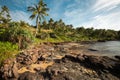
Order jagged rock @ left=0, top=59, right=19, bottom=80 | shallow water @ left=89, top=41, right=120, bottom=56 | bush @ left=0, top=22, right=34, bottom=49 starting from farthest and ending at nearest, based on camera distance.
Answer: shallow water @ left=89, top=41, right=120, bottom=56 < bush @ left=0, top=22, right=34, bottom=49 < jagged rock @ left=0, top=59, right=19, bottom=80

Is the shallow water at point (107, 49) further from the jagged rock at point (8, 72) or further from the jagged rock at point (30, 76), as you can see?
the jagged rock at point (8, 72)

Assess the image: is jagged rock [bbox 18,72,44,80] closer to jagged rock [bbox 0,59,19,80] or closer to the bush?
jagged rock [bbox 0,59,19,80]

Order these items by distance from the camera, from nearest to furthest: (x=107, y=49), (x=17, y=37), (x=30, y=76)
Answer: (x=30, y=76) < (x=17, y=37) < (x=107, y=49)

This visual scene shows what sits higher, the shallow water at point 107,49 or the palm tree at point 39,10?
the palm tree at point 39,10

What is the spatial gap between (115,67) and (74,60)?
22.0 feet

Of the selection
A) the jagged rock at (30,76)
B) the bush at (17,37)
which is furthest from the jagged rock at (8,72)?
the bush at (17,37)

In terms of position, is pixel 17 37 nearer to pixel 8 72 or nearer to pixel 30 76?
pixel 8 72

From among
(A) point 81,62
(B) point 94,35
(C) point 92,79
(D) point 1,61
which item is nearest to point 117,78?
(C) point 92,79

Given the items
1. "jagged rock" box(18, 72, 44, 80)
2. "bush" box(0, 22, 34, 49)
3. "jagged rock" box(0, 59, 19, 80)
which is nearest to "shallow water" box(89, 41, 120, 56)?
"bush" box(0, 22, 34, 49)

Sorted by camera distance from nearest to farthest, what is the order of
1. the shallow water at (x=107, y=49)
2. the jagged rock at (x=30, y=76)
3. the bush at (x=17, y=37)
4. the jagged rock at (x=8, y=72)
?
1. the jagged rock at (x=30, y=76)
2. the jagged rock at (x=8, y=72)
3. the bush at (x=17, y=37)
4. the shallow water at (x=107, y=49)

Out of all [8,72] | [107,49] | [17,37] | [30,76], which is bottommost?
[107,49]

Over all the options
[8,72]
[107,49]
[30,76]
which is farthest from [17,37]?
[107,49]

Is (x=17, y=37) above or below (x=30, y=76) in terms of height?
above

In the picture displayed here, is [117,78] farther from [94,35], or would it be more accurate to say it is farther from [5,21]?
[94,35]
